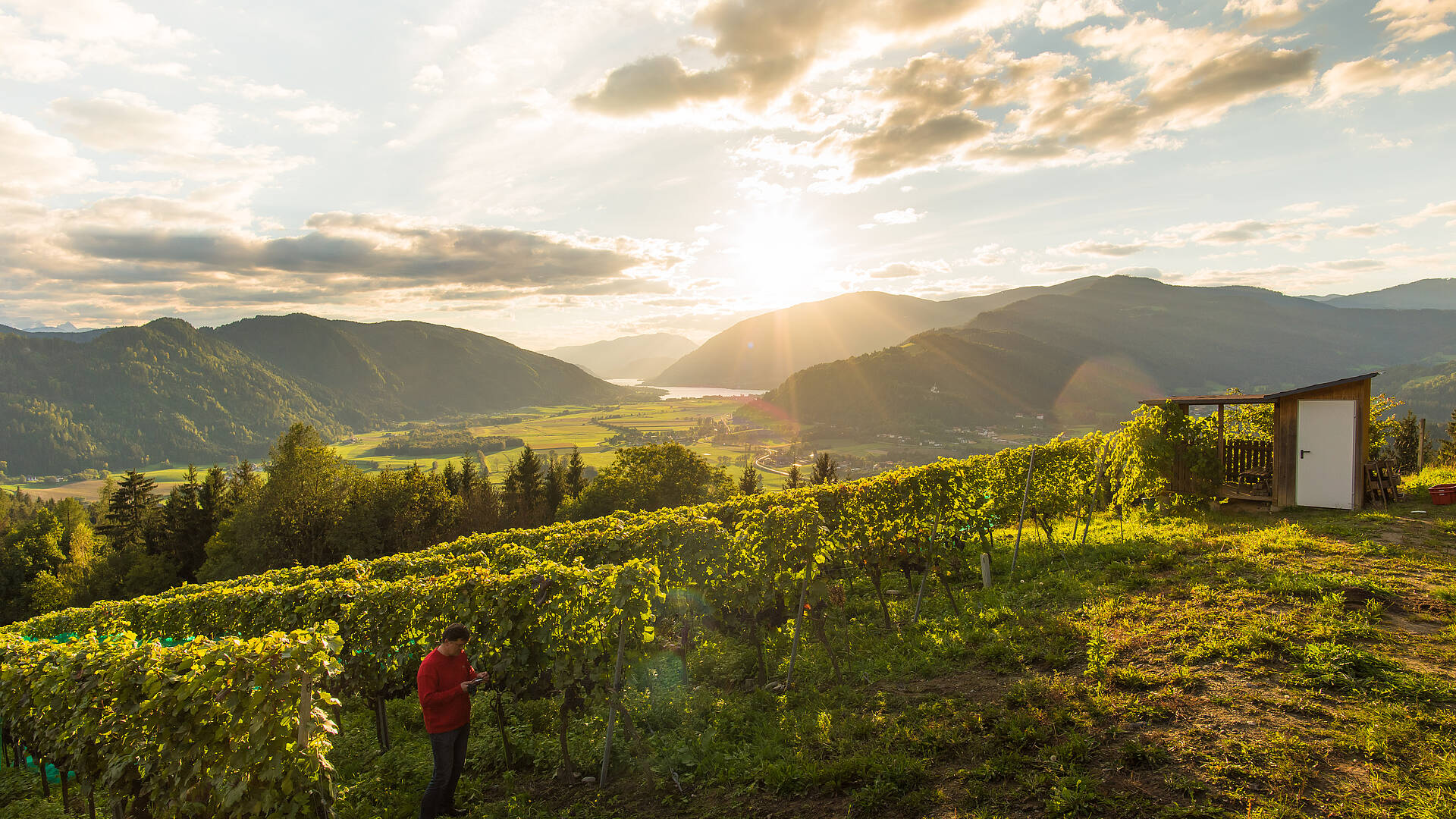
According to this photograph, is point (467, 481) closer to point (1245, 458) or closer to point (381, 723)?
point (381, 723)

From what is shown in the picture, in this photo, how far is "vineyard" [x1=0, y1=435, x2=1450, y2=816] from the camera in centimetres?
471

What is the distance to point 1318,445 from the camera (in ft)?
45.7

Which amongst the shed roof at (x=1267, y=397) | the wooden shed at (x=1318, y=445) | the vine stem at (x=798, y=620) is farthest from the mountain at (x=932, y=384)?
the vine stem at (x=798, y=620)

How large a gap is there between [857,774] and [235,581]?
16.4 m

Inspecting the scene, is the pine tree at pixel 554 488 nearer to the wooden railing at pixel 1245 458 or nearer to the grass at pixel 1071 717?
the grass at pixel 1071 717

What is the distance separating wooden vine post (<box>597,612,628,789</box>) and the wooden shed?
1580 centimetres

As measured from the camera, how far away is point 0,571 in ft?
149

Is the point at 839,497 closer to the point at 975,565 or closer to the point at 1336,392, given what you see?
the point at 975,565

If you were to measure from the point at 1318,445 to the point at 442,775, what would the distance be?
19.2m

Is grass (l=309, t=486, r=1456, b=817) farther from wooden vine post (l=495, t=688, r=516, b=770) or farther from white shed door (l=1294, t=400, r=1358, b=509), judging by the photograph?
white shed door (l=1294, t=400, r=1358, b=509)

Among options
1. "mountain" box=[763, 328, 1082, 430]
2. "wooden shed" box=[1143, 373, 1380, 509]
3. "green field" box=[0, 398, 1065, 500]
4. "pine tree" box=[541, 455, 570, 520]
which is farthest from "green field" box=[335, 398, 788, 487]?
"wooden shed" box=[1143, 373, 1380, 509]

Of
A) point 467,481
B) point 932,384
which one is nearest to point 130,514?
point 467,481

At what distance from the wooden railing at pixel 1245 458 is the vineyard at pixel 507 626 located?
2.75 m

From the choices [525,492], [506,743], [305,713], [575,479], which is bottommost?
[525,492]
